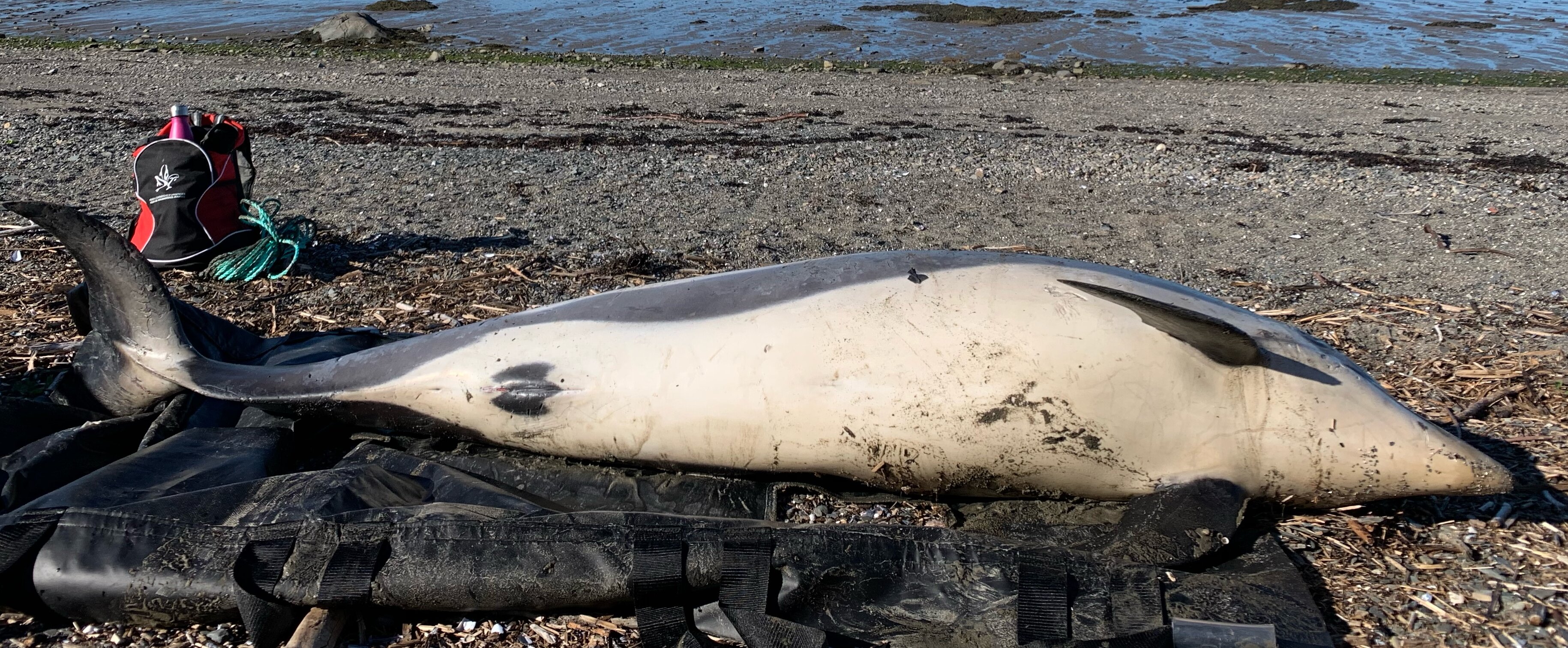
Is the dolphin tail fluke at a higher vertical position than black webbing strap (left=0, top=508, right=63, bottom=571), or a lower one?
higher

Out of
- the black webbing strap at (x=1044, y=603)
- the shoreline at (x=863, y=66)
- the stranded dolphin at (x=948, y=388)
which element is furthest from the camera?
the shoreline at (x=863, y=66)

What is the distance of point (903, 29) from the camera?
24.2 metres

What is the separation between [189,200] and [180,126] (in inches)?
18.5

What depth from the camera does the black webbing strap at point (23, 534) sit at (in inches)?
109

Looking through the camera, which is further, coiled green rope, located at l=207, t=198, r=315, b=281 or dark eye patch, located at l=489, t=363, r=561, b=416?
coiled green rope, located at l=207, t=198, r=315, b=281

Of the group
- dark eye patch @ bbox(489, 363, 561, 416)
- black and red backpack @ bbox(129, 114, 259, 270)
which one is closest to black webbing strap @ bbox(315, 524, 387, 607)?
dark eye patch @ bbox(489, 363, 561, 416)

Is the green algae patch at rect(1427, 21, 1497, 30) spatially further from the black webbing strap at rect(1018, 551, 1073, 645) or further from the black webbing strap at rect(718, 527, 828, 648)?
the black webbing strap at rect(718, 527, 828, 648)

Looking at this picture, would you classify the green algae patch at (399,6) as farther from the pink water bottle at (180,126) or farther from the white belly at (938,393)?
the white belly at (938,393)

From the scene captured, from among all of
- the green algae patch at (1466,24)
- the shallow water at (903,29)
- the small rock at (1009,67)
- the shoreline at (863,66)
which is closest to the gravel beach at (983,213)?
the shoreline at (863,66)

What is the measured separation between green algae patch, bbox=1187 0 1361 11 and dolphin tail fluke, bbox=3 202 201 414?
92.7 ft

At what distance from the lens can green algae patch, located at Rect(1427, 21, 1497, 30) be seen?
23.5 metres

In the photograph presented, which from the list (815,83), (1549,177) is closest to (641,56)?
(815,83)

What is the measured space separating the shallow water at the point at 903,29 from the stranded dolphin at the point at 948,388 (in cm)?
1694

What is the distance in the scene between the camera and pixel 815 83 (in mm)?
15906
